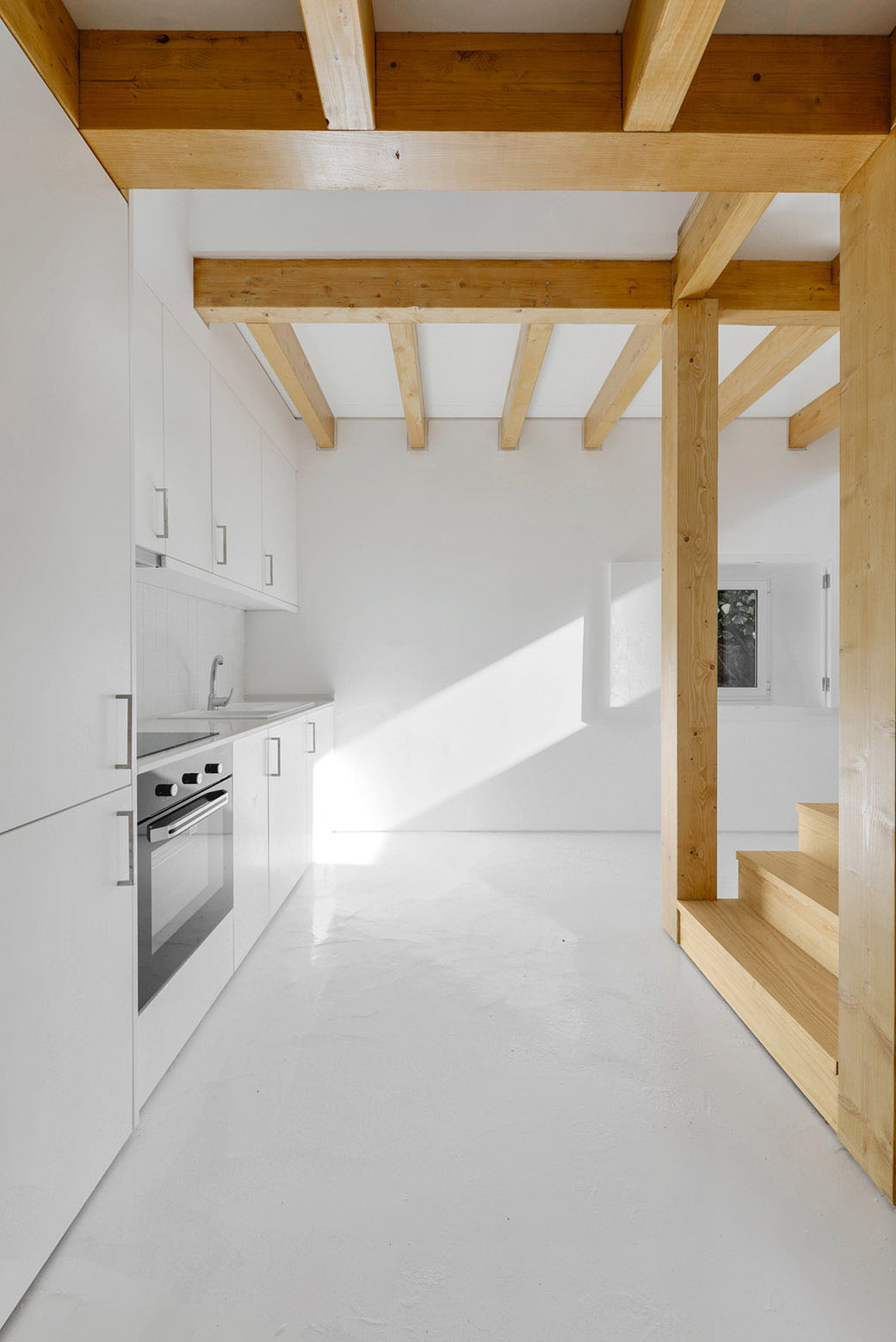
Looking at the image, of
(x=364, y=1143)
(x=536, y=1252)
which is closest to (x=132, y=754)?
(x=364, y=1143)

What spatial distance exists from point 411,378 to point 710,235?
1721 millimetres

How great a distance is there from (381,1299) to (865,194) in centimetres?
245

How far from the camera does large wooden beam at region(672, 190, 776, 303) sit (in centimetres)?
248

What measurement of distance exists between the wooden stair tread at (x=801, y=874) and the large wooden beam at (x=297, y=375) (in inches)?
115

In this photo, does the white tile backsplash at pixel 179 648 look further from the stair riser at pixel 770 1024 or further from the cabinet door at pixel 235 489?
the stair riser at pixel 770 1024

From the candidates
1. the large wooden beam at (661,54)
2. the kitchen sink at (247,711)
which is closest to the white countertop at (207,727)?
the kitchen sink at (247,711)

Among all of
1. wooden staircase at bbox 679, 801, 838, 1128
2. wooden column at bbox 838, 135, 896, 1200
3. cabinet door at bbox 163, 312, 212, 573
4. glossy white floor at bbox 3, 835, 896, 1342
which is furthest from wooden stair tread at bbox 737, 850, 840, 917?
cabinet door at bbox 163, 312, 212, 573

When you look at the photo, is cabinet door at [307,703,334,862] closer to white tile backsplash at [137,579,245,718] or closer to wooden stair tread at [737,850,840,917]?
white tile backsplash at [137,579,245,718]

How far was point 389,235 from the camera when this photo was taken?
10.00 ft

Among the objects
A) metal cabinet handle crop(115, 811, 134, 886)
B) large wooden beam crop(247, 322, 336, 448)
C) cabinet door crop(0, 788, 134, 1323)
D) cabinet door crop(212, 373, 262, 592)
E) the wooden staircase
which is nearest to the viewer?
cabinet door crop(0, 788, 134, 1323)

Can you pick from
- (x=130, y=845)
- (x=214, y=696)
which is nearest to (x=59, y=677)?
(x=130, y=845)

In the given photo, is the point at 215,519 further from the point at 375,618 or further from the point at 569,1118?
the point at 569,1118

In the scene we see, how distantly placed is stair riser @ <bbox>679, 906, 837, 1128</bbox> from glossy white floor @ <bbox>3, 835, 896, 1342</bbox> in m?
0.05

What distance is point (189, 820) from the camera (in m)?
2.25
